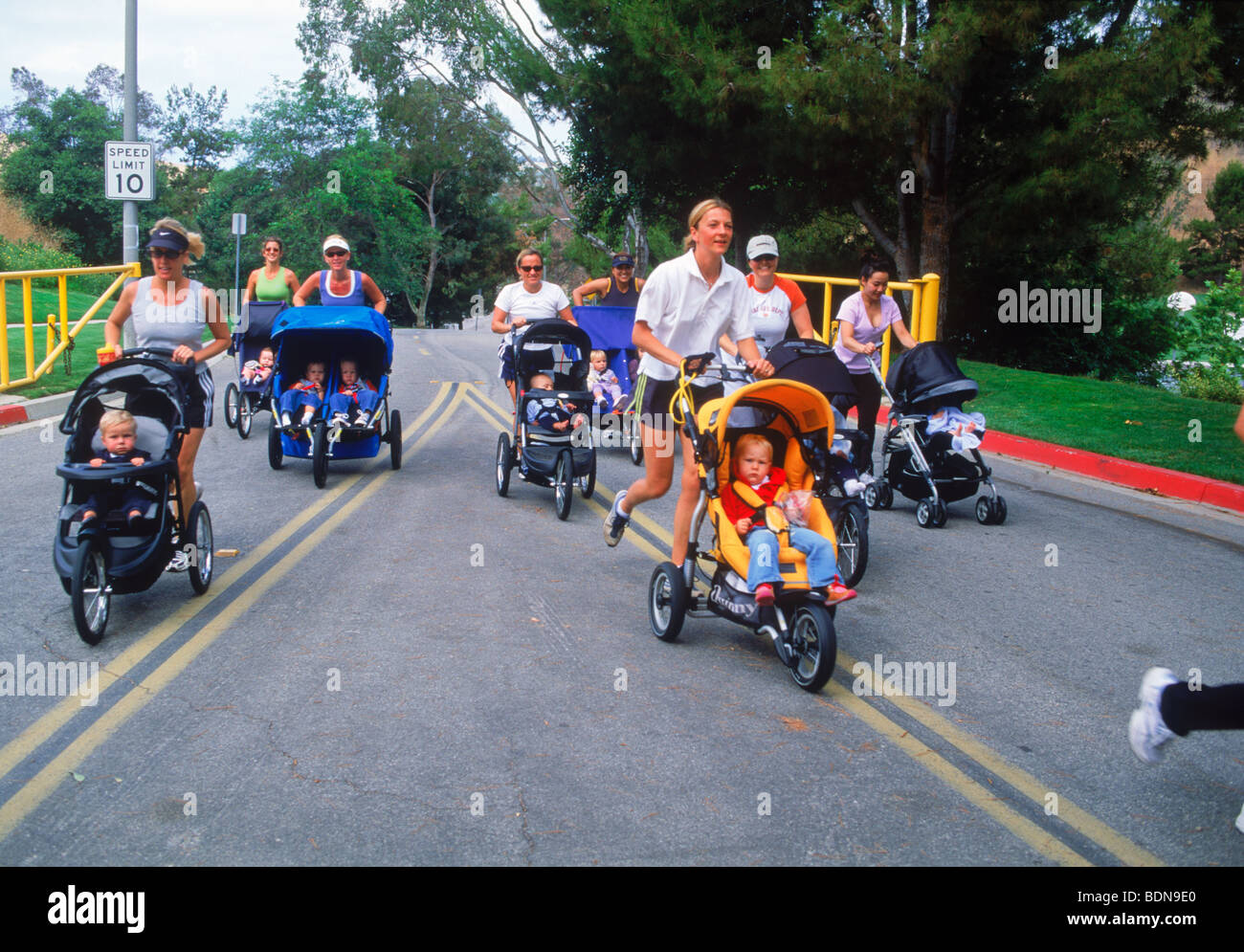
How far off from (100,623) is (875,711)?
3825 millimetres

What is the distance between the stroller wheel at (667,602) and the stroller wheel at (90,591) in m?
2.81

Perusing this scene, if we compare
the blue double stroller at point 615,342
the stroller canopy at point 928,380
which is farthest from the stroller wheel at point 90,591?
the blue double stroller at point 615,342


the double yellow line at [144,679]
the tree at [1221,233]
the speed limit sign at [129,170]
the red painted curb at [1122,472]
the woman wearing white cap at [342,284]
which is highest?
the tree at [1221,233]

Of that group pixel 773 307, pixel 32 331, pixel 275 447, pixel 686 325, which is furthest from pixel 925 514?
pixel 32 331

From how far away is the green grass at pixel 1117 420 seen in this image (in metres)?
11.8

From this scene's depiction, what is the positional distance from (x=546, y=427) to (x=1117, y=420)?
8103 millimetres

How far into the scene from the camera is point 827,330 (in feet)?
59.3

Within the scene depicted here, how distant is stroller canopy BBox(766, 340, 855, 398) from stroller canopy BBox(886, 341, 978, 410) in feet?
6.15

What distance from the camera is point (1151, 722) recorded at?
3.75 meters

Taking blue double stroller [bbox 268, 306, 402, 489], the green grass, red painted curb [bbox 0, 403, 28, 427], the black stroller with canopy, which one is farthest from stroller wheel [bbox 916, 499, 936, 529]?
red painted curb [bbox 0, 403, 28, 427]

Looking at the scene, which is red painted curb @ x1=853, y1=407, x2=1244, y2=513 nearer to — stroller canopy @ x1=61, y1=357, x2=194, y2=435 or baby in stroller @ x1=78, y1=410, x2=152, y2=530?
stroller canopy @ x1=61, y1=357, x2=194, y2=435

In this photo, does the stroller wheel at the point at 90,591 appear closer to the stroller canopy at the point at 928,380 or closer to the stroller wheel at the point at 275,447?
the stroller wheel at the point at 275,447

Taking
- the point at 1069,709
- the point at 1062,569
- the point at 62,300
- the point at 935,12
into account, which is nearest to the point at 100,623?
the point at 1069,709

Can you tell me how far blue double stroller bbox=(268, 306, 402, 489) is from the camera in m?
10.4
